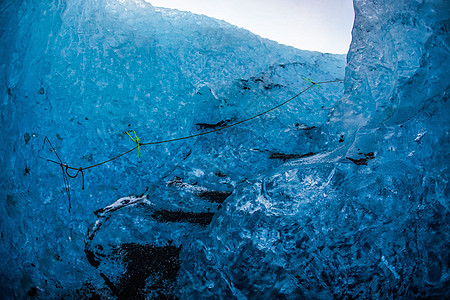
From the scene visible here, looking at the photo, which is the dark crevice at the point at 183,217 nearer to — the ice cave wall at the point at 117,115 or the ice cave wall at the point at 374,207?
the ice cave wall at the point at 117,115

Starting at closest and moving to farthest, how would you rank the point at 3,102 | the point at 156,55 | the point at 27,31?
1. the point at 3,102
2. the point at 27,31
3. the point at 156,55

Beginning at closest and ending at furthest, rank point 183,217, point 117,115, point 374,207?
1. point 374,207
2. point 183,217
3. point 117,115

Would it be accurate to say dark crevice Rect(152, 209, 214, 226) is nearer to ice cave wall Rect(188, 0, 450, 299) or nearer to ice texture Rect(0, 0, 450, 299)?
ice texture Rect(0, 0, 450, 299)

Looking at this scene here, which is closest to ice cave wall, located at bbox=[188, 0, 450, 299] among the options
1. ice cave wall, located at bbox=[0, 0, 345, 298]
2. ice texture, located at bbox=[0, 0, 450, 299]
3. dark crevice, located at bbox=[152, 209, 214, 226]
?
ice texture, located at bbox=[0, 0, 450, 299]

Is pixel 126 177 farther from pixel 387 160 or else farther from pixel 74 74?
pixel 387 160

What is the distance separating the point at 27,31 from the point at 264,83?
250 centimetres

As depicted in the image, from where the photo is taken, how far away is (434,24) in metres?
1.42

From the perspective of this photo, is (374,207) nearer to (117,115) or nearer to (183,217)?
(183,217)

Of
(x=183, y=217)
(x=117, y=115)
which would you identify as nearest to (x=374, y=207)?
(x=183, y=217)

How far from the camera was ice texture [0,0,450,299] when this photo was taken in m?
1.33

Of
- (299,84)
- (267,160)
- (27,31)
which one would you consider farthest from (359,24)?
(27,31)

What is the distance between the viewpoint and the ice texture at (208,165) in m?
1.33

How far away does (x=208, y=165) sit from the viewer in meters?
2.40

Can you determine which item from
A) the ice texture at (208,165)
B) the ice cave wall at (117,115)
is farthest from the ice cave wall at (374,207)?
the ice cave wall at (117,115)
